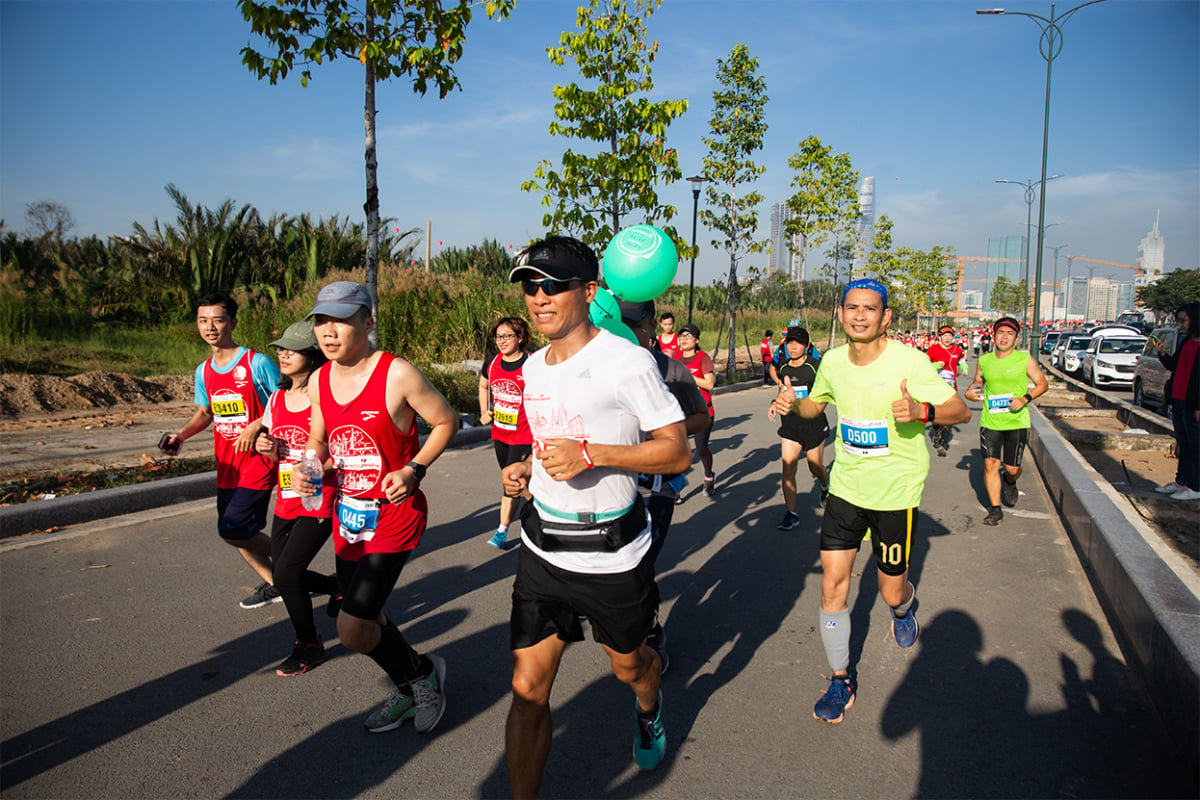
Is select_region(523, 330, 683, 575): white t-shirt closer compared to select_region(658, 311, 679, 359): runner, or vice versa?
select_region(523, 330, 683, 575): white t-shirt

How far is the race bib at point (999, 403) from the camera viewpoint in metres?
7.24

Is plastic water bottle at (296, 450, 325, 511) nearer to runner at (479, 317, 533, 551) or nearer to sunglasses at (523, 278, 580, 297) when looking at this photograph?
sunglasses at (523, 278, 580, 297)

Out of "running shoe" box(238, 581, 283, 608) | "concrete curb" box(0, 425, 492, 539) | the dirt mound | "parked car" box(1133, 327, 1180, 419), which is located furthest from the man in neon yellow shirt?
"parked car" box(1133, 327, 1180, 419)

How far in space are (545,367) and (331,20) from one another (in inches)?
318

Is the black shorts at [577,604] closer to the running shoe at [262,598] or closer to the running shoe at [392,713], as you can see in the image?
the running shoe at [392,713]

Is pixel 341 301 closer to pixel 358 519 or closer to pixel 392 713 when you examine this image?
pixel 358 519

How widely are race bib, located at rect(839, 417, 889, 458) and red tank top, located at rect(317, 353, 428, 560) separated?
215 cm

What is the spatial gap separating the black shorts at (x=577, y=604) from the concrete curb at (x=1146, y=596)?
2292 millimetres

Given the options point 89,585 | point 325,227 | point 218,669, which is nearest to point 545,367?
point 218,669

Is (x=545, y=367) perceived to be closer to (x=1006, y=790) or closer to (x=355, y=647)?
(x=355, y=647)

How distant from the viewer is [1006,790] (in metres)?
2.93

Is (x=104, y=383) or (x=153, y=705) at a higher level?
(x=104, y=383)

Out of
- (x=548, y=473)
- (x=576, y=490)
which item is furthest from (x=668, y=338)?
(x=548, y=473)

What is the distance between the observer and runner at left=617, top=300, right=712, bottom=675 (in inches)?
145
